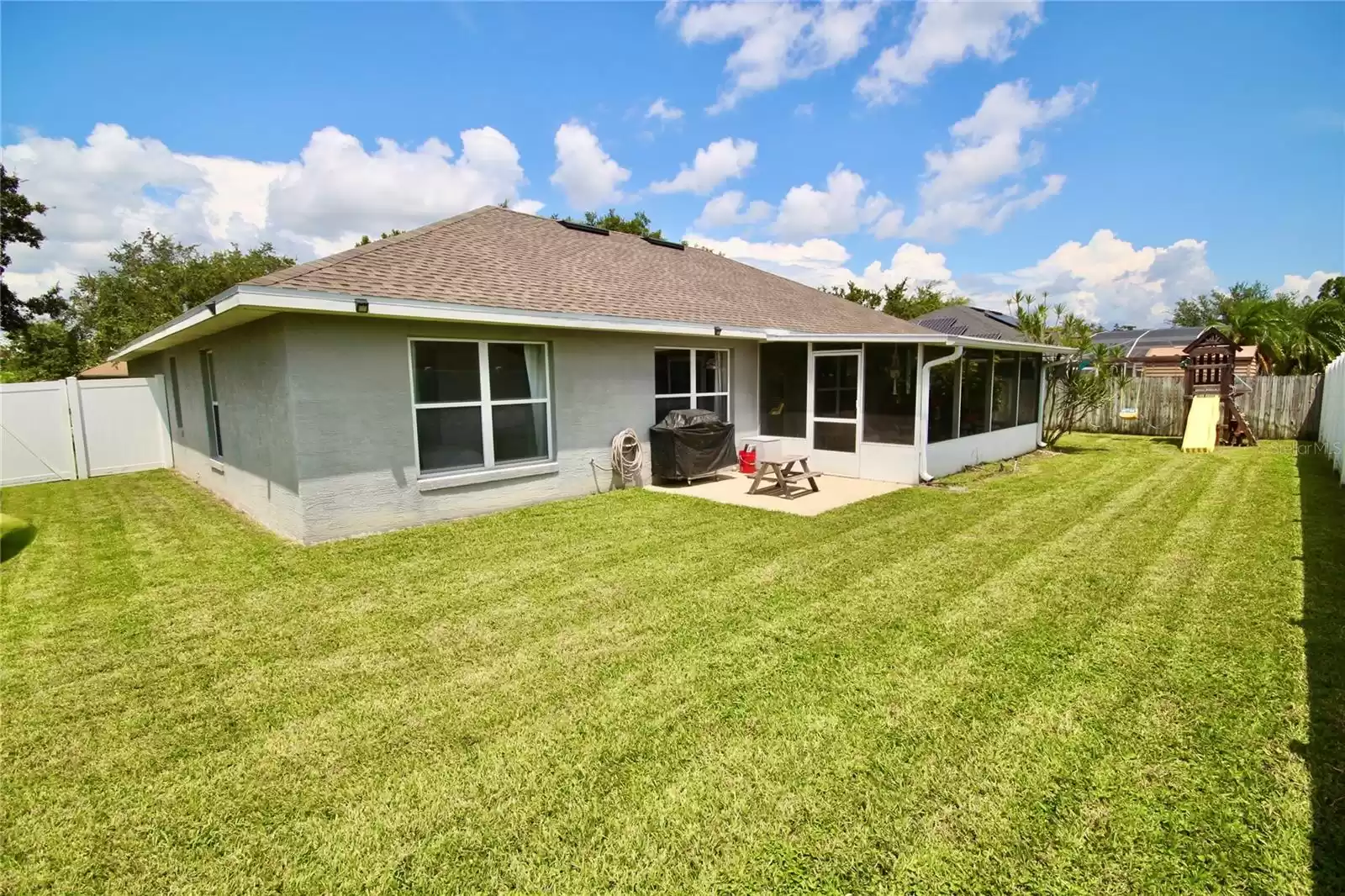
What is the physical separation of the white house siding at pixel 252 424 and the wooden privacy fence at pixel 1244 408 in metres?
21.2

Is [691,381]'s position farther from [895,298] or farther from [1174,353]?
[895,298]

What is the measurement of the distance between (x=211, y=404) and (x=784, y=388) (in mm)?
10670

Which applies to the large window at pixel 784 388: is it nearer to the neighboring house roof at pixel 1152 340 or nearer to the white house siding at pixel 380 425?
the white house siding at pixel 380 425

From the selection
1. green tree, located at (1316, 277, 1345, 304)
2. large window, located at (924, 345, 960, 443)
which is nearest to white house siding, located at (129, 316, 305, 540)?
large window, located at (924, 345, 960, 443)

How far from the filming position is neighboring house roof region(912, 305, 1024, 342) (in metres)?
15.6

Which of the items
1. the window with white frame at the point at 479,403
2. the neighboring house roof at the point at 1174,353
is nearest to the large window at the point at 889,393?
the window with white frame at the point at 479,403

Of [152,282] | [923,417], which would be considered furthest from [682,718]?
[152,282]

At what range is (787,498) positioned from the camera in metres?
9.38

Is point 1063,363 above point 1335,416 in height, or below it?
above

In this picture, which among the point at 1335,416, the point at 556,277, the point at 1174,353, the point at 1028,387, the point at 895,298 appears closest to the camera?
the point at 556,277

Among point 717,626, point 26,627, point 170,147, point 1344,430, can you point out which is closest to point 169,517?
point 26,627

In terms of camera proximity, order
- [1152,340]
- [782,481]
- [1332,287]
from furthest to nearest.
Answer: [1332,287] < [1152,340] < [782,481]

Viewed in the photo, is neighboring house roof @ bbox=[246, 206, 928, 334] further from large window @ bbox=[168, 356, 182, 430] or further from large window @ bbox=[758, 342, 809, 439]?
large window @ bbox=[168, 356, 182, 430]

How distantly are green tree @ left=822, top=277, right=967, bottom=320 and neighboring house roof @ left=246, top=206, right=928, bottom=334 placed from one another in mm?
20765
